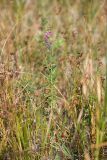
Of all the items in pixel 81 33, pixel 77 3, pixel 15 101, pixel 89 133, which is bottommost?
pixel 89 133

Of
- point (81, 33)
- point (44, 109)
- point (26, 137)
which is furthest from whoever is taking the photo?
point (81, 33)

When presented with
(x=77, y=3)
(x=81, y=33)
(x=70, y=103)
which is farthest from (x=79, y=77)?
(x=77, y=3)

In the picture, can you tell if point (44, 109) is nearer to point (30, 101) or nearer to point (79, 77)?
point (30, 101)

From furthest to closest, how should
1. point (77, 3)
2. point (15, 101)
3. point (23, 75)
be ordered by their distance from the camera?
point (77, 3) < point (23, 75) < point (15, 101)

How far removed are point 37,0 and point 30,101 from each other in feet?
7.69

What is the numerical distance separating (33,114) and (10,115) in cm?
18

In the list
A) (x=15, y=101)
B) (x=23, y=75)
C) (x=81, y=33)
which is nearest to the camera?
(x=15, y=101)

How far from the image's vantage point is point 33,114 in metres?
2.29

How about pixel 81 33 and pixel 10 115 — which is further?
pixel 81 33

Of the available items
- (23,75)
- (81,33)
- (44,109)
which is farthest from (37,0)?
(44,109)

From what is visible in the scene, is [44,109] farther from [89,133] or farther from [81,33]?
[81,33]

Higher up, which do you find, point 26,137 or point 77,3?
point 77,3

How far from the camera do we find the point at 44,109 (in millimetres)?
2393

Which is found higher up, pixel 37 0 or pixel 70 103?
pixel 37 0
